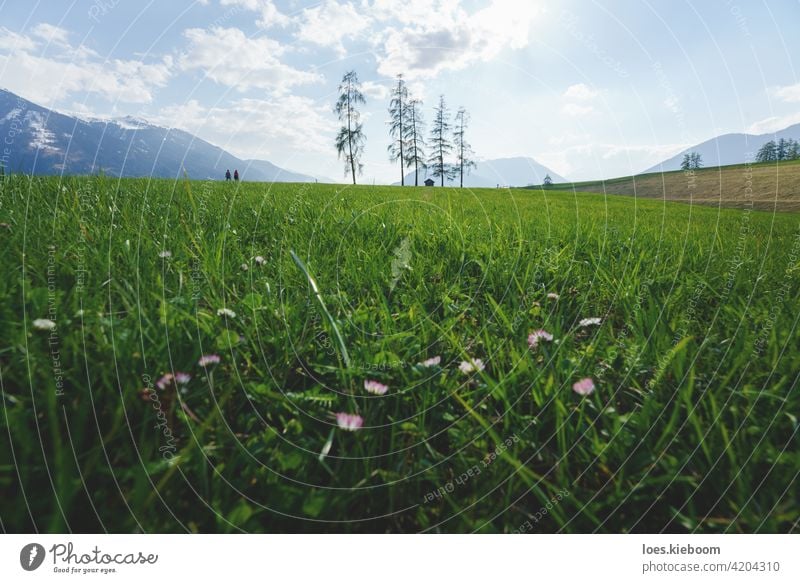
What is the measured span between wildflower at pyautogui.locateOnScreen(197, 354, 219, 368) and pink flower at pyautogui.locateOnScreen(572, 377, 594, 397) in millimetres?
1069

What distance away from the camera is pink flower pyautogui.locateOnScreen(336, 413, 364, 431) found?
3.34 ft

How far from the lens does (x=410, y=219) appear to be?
3713 mm

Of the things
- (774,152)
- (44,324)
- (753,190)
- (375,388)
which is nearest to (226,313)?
(44,324)

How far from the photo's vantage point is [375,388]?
116cm

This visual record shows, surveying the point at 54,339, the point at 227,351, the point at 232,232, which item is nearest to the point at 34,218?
the point at 232,232

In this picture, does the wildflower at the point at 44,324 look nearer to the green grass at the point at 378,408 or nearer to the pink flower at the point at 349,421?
the green grass at the point at 378,408

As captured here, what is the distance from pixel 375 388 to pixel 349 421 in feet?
0.48

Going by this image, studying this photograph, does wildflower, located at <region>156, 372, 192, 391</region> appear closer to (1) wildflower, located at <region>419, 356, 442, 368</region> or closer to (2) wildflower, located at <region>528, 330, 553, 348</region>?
(1) wildflower, located at <region>419, 356, 442, 368</region>

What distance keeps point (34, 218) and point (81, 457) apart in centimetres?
239

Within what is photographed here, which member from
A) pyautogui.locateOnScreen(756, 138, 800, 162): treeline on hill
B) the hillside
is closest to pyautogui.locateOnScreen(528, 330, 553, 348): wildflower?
pyautogui.locateOnScreen(756, 138, 800, 162): treeline on hill

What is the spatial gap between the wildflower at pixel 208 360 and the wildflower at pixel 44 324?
0.43m

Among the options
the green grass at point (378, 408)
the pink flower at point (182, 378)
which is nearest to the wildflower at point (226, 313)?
the green grass at point (378, 408)

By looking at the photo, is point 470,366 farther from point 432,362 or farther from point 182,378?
point 182,378
